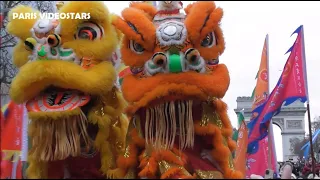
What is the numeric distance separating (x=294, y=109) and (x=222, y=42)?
1704 centimetres

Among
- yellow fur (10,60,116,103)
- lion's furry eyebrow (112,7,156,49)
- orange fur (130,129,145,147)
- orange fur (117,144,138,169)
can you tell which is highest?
lion's furry eyebrow (112,7,156,49)

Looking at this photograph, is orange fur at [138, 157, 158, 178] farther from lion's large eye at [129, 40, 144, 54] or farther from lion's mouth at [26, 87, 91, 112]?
lion's large eye at [129, 40, 144, 54]

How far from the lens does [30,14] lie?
4.79m

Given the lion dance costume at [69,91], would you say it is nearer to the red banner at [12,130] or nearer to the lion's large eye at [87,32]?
the lion's large eye at [87,32]

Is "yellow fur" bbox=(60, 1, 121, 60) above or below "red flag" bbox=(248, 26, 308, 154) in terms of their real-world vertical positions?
above

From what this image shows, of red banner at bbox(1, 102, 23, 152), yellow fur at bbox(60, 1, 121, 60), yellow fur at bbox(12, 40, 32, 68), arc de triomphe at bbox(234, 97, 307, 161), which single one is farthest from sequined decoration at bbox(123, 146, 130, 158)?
arc de triomphe at bbox(234, 97, 307, 161)

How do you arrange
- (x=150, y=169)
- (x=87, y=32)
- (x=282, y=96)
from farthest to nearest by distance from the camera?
1. (x=282, y=96)
2. (x=87, y=32)
3. (x=150, y=169)

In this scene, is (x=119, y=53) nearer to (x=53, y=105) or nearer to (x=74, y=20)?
(x=74, y=20)

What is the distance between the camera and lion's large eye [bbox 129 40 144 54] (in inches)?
173

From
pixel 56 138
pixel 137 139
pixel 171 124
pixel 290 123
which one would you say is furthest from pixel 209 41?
pixel 290 123

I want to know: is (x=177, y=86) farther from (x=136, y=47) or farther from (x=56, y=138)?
(x=56, y=138)

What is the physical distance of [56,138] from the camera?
4.31 meters

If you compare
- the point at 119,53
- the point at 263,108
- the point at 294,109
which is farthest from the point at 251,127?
the point at 294,109

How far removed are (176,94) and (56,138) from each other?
3.75 feet
